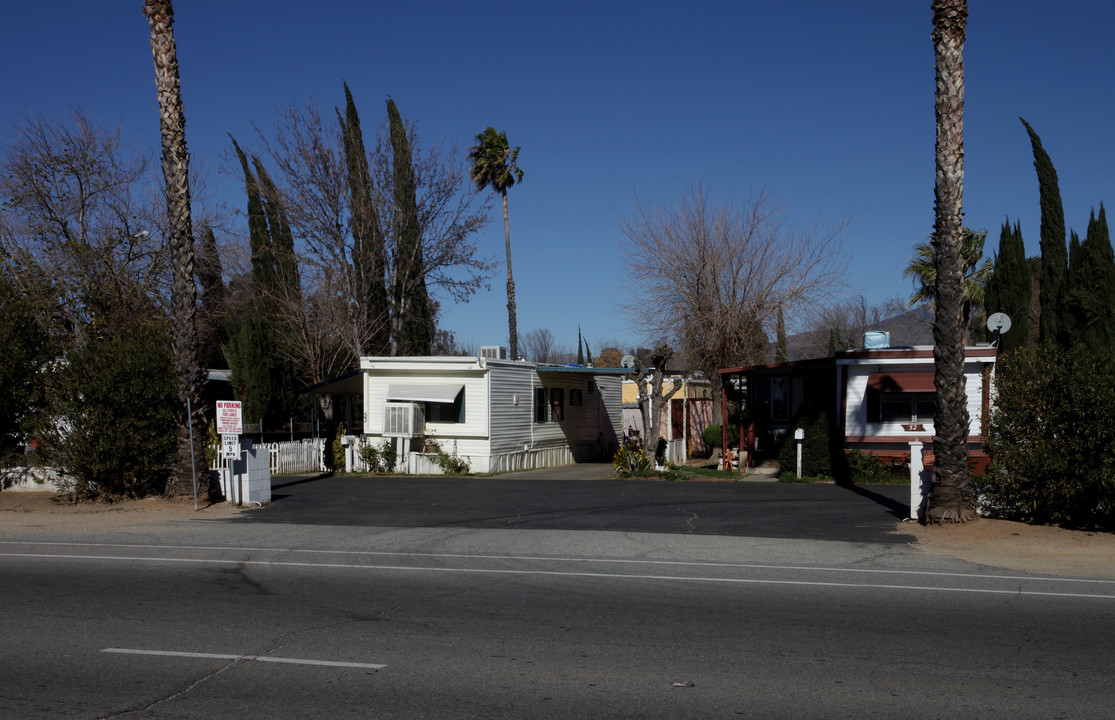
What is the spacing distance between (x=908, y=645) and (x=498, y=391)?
65.1 ft

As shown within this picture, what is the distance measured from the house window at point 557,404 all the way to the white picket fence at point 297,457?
7688 mm

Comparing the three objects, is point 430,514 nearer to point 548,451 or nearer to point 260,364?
point 548,451

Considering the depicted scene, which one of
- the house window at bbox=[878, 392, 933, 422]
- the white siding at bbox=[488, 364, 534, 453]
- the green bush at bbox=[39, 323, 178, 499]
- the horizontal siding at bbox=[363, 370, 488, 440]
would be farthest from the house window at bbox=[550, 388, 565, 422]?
the green bush at bbox=[39, 323, 178, 499]

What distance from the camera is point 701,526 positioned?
48.0 ft

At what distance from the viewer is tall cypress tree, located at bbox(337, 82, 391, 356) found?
33.1 metres

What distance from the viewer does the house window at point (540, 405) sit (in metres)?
29.2

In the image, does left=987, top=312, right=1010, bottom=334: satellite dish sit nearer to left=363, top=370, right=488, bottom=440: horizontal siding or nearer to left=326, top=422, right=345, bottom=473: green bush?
left=363, top=370, right=488, bottom=440: horizontal siding

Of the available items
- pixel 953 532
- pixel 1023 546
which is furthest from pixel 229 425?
pixel 1023 546

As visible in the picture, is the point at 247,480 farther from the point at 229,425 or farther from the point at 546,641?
the point at 546,641

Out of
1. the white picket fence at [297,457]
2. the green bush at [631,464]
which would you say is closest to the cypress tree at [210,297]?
the white picket fence at [297,457]

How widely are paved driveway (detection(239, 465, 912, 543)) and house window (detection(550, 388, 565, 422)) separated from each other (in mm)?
7230

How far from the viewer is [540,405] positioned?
97.3 feet

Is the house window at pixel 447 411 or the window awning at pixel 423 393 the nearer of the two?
the window awning at pixel 423 393

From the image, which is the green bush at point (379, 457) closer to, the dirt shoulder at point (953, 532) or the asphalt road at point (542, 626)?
the dirt shoulder at point (953, 532)
